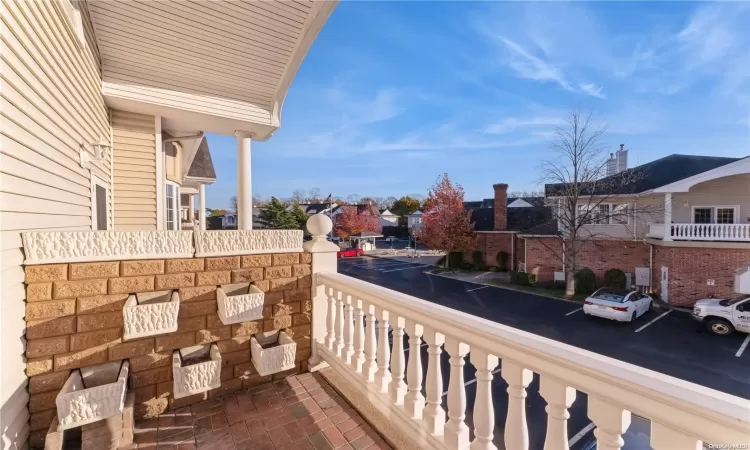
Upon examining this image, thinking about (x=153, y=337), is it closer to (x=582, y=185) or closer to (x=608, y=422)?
(x=608, y=422)

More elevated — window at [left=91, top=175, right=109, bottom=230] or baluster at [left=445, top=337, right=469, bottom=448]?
window at [left=91, top=175, right=109, bottom=230]

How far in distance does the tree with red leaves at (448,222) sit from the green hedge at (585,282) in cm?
587

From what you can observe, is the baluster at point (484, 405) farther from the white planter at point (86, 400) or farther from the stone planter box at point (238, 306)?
the white planter at point (86, 400)

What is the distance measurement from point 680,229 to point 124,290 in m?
15.0

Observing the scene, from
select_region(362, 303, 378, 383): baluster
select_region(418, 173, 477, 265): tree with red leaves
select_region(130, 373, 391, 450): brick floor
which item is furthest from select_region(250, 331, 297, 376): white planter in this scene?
select_region(418, 173, 477, 265): tree with red leaves

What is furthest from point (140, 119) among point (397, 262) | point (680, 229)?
point (397, 262)

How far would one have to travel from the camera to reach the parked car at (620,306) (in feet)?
25.8

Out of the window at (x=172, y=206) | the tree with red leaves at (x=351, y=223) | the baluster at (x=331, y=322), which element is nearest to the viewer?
the baluster at (x=331, y=322)

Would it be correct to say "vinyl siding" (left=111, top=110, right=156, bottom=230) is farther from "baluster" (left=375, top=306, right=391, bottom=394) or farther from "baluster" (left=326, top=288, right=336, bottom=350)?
"baluster" (left=375, top=306, right=391, bottom=394)

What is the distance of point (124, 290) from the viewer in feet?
6.37

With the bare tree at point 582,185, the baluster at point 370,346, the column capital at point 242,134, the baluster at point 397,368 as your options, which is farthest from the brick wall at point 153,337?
the bare tree at point 582,185

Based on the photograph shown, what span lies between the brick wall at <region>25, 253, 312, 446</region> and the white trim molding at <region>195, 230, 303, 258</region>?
0.05 m

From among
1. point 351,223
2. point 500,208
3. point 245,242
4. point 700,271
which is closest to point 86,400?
point 245,242

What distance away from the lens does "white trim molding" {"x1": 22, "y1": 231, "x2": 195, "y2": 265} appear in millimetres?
1678
